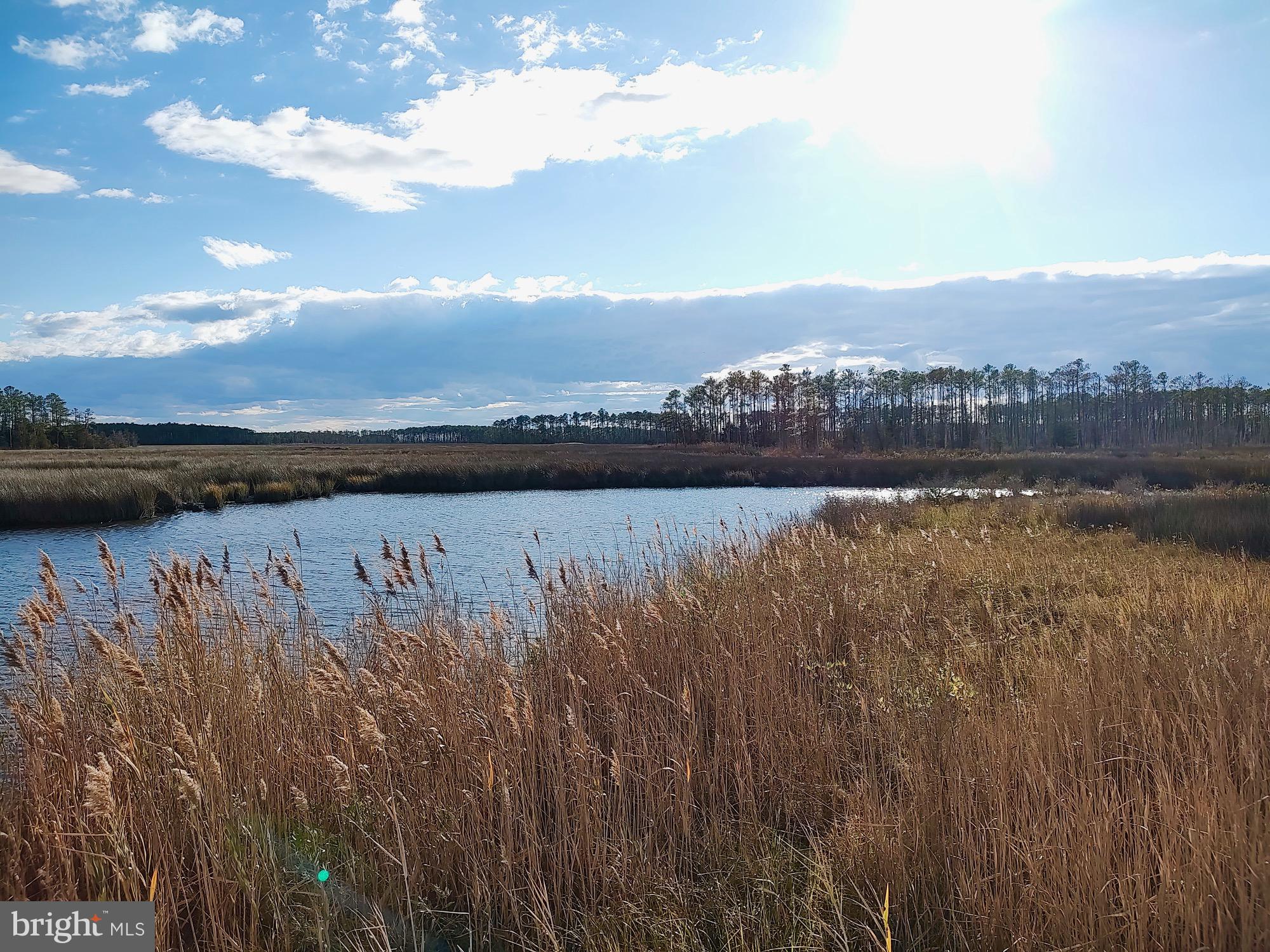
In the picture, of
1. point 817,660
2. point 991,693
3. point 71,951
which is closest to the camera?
point 71,951

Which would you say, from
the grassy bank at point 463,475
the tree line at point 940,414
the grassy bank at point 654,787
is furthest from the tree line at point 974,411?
the grassy bank at point 654,787

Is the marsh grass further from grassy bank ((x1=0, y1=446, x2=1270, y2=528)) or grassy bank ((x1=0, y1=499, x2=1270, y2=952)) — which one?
grassy bank ((x1=0, y1=446, x2=1270, y2=528))

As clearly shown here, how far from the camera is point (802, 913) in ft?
11.4

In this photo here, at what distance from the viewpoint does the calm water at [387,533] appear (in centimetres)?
1399

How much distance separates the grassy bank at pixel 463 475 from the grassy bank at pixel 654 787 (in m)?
23.5

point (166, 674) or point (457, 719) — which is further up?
point (166, 674)

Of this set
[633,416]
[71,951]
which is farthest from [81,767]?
[633,416]

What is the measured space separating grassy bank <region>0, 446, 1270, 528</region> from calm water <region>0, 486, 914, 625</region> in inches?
76.5

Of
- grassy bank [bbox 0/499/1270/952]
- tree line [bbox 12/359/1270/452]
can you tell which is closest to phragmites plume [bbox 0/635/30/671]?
grassy bank [bbox 0/499/1270/952]

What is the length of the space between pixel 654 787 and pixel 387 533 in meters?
19.3

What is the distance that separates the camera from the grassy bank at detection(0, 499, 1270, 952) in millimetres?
3205

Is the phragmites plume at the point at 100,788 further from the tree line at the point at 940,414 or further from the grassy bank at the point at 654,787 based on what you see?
the tree line at the point at 940,414

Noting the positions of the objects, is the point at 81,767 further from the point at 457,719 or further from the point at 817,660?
the point at 817,660

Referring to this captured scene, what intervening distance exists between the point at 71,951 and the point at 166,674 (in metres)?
2.11
